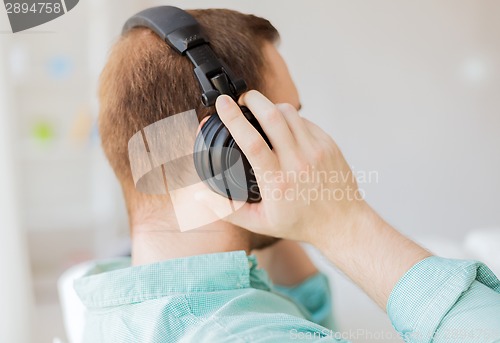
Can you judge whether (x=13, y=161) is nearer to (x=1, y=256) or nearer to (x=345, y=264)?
(x=1, y=256)

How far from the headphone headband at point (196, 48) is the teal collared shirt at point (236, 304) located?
216 millimetres

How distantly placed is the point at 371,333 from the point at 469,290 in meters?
0.40

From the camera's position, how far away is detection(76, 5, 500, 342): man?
63cm

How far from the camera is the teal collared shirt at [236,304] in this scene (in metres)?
0.61

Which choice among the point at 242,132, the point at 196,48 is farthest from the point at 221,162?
the point at 196,48

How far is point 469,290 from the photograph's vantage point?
2.05 ft

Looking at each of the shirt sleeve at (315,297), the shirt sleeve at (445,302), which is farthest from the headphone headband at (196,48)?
the shirt sleeve at (315,297)

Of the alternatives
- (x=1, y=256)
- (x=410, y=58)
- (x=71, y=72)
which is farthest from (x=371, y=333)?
(x=71, y=72)

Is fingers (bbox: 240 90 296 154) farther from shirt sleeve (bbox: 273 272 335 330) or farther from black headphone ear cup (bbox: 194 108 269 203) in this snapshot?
shirt sleeve (bbox: 273 272 335 330)

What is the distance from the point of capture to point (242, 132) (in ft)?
2.15

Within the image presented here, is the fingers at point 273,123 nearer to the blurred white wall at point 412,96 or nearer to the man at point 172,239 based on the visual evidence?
the man at point 172,239

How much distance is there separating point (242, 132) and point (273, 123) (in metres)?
0.04

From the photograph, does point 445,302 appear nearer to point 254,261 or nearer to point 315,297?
point 254,261

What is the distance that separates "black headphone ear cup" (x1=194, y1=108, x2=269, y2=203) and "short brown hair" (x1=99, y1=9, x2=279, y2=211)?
0.21ft
